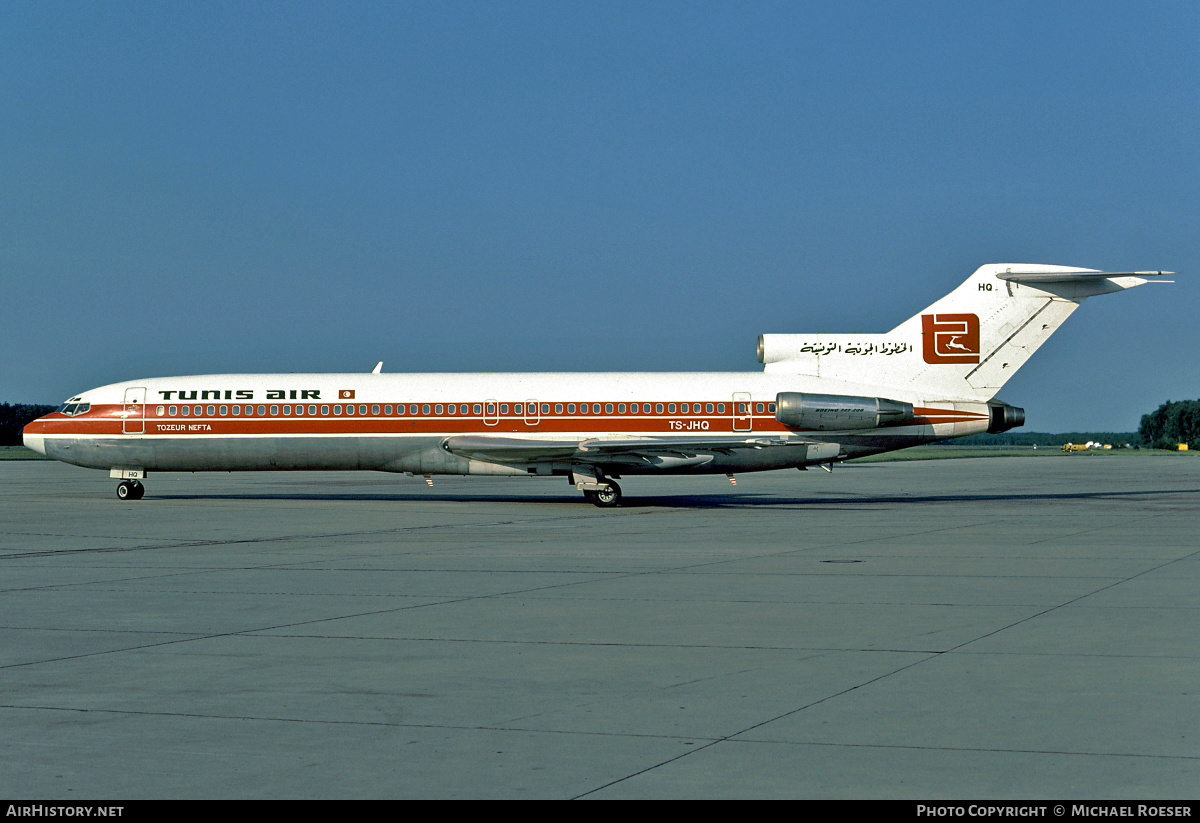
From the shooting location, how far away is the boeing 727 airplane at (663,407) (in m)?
30.2

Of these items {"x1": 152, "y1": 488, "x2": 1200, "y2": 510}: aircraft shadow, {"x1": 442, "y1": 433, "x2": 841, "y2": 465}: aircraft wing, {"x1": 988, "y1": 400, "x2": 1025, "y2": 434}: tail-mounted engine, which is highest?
{"x1": 988, "y1": 400, "x2": 1025, "y2": 434}: tail-mounted engine

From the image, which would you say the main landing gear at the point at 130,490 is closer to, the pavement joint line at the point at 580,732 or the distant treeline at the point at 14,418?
the pavement joint line at the point at 580,732

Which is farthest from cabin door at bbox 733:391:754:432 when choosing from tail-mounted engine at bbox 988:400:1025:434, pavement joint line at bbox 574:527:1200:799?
pavement joint line at bbox 574:527:1200:799

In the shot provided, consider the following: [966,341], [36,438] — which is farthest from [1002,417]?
[36,438]

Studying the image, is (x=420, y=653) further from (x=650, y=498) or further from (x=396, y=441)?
(x=650, y=498)

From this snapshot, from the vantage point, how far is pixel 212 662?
9.32 metres

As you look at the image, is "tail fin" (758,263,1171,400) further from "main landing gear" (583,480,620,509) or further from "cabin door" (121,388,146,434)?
"cabin door" (121,388,146,434)

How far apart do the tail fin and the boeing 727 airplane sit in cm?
3

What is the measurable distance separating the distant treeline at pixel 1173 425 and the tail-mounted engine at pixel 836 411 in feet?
413

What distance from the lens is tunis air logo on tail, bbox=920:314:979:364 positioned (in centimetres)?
3080

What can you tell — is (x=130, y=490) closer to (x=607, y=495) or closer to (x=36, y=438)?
(x=36, y=438)

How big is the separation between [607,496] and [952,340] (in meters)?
9.52

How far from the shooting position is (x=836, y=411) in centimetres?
2977
